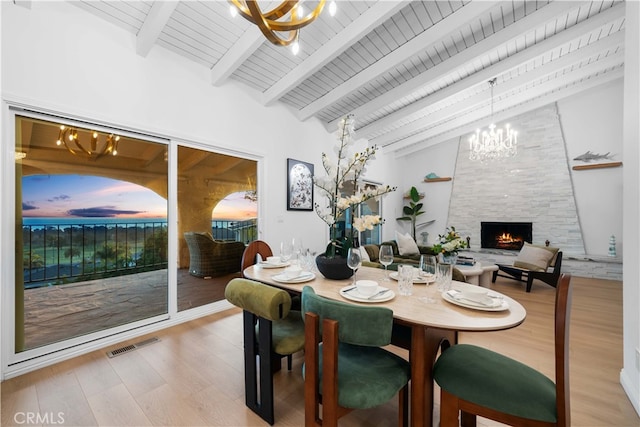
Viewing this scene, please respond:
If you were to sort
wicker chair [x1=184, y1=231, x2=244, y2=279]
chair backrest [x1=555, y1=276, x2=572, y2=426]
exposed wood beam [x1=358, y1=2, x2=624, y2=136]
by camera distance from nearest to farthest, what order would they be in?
chair backrest [x1=555, y1=276, x2=572, y2=426], exposed wood beam [x1=358, y1=2, x2=624, y2=136], wicker chair [x1=184, y1=231, x2=244, y2=279]

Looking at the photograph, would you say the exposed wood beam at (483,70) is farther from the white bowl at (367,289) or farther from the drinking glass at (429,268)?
the white bowl at (367,289)

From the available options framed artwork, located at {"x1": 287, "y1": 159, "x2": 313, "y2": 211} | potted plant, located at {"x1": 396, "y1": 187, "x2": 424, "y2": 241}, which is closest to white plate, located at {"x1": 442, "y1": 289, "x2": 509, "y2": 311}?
framed artwork, located at {"x1": 287, "y1": 159, "x2": 313, "y2": 211}

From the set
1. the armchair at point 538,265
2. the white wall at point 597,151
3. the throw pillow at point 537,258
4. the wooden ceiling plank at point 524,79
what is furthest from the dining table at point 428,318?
the white wall at point 597,151

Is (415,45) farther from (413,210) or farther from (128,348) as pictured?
(413,210)

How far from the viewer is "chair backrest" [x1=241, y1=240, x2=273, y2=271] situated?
2171mm

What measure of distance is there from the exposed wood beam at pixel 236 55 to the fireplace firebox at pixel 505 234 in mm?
6292

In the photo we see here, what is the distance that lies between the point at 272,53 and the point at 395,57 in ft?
4.68

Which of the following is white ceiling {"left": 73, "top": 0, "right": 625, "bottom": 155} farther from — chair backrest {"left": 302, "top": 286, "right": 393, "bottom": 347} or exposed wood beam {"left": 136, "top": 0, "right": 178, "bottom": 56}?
chair backrest {"left": 302, "top": 286, "right": 393, "bottom": 347}

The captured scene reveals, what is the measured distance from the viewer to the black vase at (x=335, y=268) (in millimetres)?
1747

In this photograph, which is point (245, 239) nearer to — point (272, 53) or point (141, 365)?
point (141, 365)

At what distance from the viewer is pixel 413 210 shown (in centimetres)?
710

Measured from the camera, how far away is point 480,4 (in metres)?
2.44

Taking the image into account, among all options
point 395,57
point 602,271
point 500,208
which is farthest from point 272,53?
point 602,271

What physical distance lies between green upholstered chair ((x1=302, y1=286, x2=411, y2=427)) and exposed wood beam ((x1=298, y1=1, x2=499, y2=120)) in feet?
9.61
